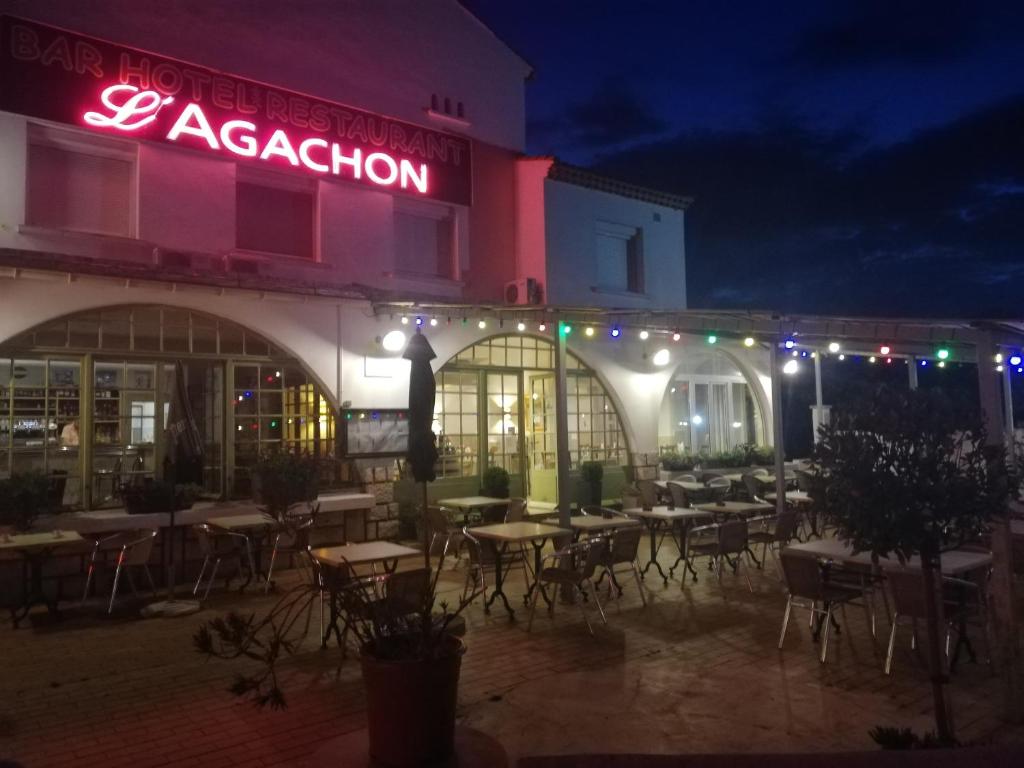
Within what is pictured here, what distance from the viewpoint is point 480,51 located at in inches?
475

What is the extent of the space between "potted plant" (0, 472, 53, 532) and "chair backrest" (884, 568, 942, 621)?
23.9ft

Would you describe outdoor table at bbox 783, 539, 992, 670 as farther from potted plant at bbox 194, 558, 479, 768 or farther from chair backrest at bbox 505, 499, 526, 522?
chair backrest at bbox 505, 499, 526, 522

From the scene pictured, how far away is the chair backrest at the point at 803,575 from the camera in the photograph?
18.7 ft

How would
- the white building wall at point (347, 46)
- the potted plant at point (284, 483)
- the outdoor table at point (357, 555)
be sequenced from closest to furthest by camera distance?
the outdoor table at point (357, 555), the potted plant at point (284, 483), the white building wall at point (347, 46)

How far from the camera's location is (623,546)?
7094 millimetres

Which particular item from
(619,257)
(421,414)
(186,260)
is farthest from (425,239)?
(421,414)

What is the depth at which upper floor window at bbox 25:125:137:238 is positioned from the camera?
825 centimetres

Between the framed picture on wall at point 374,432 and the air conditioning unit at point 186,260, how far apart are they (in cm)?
234

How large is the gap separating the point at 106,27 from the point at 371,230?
368cm

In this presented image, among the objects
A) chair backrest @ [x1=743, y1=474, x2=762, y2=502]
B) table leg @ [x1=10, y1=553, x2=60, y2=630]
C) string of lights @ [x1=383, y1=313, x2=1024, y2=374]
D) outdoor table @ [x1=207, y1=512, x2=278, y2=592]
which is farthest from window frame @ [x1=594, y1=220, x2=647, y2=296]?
table leg @ [x1=10, y1=553, x2=60, y2=630]

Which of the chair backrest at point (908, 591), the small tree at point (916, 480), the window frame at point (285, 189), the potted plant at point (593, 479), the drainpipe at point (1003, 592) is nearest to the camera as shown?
the small tree at point (916, 480)

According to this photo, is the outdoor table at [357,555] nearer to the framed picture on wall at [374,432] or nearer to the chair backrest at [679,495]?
the framed picture on wall at [374,432]

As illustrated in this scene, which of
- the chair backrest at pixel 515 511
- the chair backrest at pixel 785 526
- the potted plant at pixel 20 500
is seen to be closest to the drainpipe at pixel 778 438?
the chair backrest at pixel 785 526

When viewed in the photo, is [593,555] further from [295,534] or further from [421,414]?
A: [295,534]
